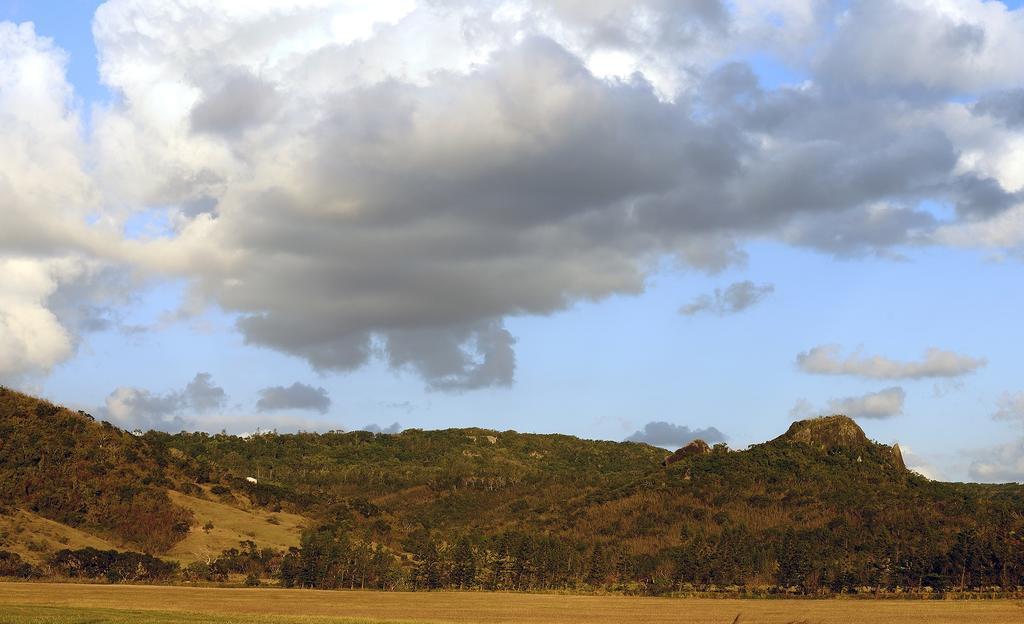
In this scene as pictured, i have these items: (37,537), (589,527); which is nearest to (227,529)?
(37,537)

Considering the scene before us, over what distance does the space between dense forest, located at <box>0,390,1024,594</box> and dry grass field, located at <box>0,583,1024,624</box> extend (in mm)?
12338

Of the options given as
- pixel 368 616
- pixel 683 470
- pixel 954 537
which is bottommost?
pixel 368 616

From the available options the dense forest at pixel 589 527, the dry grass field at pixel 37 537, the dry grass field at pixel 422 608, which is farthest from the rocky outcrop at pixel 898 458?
the dry grass field at pixel 37 537

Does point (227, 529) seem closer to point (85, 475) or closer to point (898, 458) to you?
point (85, 475)

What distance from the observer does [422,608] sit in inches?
2911

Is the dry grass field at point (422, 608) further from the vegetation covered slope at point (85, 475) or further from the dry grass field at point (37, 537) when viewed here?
the vegetation covered slope at point (85, 475)

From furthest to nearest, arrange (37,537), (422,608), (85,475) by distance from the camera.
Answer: (85,475) < (37,537) < (422,608)

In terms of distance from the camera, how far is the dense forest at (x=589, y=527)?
10625 cm

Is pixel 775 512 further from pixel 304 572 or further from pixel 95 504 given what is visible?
pixel 95 504

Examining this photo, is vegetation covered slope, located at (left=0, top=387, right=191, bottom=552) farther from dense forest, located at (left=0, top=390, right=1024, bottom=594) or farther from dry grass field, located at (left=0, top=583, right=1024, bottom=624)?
dry grass field, located at (left=0, top=583, right=1024, bottom=624)

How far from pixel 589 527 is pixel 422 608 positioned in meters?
97.7

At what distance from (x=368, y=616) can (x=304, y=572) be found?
137 ft

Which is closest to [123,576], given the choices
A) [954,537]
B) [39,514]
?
[39,514]

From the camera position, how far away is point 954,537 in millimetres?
122250
